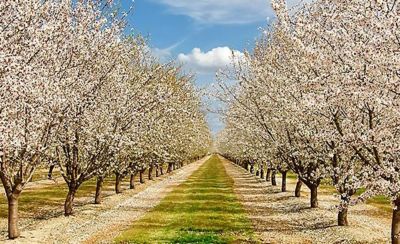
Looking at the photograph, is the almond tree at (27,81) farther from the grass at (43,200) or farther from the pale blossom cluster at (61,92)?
the grass at (43,200)

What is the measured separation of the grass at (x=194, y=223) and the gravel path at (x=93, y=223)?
1.01 meters

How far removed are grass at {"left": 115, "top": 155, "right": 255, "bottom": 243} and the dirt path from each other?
46.6 inches

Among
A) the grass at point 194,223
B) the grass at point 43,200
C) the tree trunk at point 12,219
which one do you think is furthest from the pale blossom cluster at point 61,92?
the grass at point 194,223

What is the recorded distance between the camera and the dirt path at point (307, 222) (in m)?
26.6

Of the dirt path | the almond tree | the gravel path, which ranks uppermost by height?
the almond tree

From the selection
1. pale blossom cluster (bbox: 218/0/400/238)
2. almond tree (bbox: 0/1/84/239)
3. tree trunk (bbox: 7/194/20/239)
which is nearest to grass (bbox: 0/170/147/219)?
tree trunk (bbox: 7/194/20/239)

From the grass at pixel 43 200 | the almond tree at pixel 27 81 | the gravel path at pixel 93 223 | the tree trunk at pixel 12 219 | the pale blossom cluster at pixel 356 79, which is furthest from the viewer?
the grass at pixel 43 200

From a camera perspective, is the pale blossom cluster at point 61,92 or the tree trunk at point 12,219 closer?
the pale blossom cluster at point 61,92

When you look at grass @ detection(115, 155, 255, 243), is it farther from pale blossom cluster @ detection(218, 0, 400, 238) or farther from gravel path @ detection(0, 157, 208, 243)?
pale blossom cluster @ detection(218, 0, 400, 238)

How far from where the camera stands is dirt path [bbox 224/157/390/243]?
26.6m

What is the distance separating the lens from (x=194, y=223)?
31766 millimetres

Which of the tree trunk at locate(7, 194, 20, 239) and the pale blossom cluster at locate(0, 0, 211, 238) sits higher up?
the pale blossom cluster at locate(0, 0, 211, 238)

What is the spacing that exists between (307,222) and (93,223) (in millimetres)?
13586

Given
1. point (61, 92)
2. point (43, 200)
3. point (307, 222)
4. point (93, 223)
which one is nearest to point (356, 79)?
point (61, 92)
